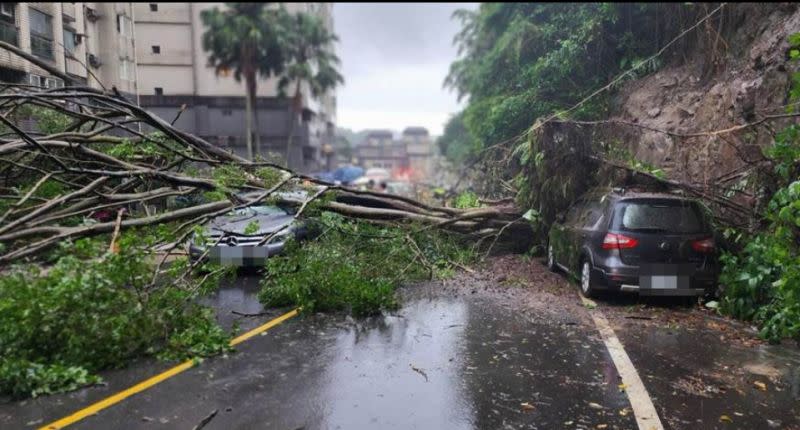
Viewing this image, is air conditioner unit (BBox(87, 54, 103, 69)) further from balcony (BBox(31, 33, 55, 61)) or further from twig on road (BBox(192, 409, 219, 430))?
twig on road (BBox(192, 409, 219, 430))

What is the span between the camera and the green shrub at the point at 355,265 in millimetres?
6664

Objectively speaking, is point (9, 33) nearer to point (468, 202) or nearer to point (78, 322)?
point (78, 322)

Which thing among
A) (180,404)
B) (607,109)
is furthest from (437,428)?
(607,109)

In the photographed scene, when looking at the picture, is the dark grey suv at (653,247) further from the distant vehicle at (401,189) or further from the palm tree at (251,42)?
the palm tree at (251,42)

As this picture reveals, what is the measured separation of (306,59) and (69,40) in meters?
31.0

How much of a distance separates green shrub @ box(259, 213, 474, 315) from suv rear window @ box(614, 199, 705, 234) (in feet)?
9.09

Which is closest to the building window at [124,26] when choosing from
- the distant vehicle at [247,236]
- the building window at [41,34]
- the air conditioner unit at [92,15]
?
the air conditioner unit at [92,15]

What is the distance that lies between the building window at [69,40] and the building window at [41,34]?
7.7 inches

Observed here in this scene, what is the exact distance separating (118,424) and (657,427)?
3.68 metres

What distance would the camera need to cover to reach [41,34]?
795cm

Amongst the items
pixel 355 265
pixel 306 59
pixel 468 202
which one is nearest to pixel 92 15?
pixel 355 265

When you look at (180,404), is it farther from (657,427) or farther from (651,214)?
(651,214)

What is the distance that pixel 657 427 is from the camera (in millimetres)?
3834

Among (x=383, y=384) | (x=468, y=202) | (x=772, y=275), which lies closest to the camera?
(x=383, y=384)
